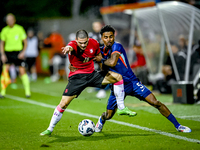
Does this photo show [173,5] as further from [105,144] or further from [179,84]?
[105,144]

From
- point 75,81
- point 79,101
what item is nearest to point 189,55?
point 79,101

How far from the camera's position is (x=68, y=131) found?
6070mm

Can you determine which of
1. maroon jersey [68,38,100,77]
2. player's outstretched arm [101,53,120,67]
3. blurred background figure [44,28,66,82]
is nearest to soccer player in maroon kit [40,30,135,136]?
maroon jersey [68,38,100,77]

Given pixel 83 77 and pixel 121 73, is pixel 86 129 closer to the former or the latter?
pixel 83 77

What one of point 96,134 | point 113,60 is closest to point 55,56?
point 96,134

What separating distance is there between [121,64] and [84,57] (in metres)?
0.70

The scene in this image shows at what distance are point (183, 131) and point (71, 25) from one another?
18.7m

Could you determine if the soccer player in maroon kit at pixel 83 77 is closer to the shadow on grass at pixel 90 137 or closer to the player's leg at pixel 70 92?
the player's leg at pixel 70 92

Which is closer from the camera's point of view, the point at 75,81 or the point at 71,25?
the point at 75,81

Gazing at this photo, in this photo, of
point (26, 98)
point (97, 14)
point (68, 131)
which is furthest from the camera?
point (97, 14)

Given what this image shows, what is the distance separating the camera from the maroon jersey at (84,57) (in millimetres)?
5637

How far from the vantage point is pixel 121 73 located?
595cm

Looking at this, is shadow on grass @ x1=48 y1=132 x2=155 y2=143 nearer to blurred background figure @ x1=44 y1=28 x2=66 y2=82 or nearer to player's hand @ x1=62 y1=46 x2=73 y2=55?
player's hand @ x1=62 y1=46 x2=73 y2=55

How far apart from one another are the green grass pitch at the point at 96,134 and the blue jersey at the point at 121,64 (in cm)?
95
